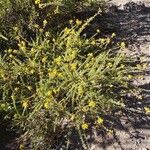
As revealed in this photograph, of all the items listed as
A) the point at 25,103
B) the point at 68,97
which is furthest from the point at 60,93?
the point at 25,103

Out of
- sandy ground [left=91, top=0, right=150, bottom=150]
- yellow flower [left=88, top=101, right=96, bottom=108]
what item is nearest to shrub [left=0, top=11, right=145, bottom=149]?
yellow flower [left=88, top=101, right=96, bottom=108]

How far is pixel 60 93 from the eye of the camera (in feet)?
12.6

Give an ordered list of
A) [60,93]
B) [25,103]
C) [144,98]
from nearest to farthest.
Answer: [25,103] → [60,93] → [144,98]

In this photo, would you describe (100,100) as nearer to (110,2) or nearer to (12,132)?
(12,132)

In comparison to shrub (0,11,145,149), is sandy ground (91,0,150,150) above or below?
below

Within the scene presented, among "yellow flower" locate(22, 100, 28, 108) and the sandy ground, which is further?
the sandy ground

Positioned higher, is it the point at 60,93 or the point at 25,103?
the point at 25,103

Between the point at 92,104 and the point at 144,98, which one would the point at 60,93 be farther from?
the point at 144,98

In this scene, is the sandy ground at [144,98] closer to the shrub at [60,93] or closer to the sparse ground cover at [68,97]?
the sparse ground cover at [68,97]

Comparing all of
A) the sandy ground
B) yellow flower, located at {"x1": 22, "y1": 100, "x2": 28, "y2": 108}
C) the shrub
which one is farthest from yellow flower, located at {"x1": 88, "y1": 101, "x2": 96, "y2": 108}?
yellow flower, located at {"x1": 22, "y1": 100, "x2": 28, "y2": 108}

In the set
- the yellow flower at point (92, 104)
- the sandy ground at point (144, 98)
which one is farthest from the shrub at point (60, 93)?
the sandy ground at point (144, 98)

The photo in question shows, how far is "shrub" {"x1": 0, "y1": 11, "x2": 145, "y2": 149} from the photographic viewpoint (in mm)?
3631

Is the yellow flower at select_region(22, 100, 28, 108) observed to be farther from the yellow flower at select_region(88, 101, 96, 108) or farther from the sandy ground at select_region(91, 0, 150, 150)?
the sandy ground at select_region(91, 0, 150, 150)

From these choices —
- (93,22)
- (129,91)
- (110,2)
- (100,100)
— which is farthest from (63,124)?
(110,2)
